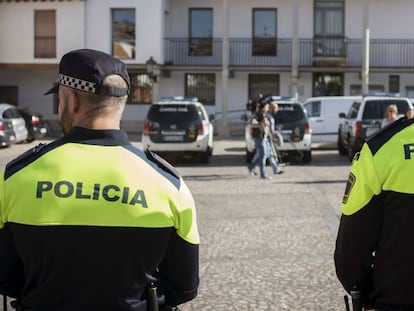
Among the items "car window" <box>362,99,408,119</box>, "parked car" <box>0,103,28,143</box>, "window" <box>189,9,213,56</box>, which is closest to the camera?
"car window" <box>362,99,408,119</box>

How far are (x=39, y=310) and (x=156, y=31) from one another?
99.6 ft

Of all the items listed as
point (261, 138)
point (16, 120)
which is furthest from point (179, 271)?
point (16, 120)

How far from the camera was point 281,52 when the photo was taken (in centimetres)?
3350

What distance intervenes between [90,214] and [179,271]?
0.39 metres

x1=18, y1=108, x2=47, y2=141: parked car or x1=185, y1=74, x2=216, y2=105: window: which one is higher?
x1=185, y1=74, x2=216, y2=105: window

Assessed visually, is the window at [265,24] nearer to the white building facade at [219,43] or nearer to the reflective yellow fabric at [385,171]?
the white building facade at [219,43]

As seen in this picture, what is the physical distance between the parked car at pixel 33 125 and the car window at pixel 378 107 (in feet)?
44.4

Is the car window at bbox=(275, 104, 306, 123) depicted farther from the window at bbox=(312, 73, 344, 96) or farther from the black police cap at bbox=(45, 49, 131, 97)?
the black police cap at bbox=(45, 49, 131, 97)

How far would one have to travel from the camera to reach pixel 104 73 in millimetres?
2496

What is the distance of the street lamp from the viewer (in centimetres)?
3116

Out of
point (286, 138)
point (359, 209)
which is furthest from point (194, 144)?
point (359, 209)

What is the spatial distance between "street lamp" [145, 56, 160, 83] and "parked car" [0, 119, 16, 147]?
8.21 m

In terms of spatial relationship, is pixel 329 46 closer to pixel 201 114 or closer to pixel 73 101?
pixel 201 114

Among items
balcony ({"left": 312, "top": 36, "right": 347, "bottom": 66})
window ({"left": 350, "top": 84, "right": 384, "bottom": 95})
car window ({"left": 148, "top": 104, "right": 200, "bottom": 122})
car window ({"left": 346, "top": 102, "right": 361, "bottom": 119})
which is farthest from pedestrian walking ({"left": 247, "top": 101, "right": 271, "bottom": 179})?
window ({"left": 350, "top": 84, "right": 384, "bottom": 95})
